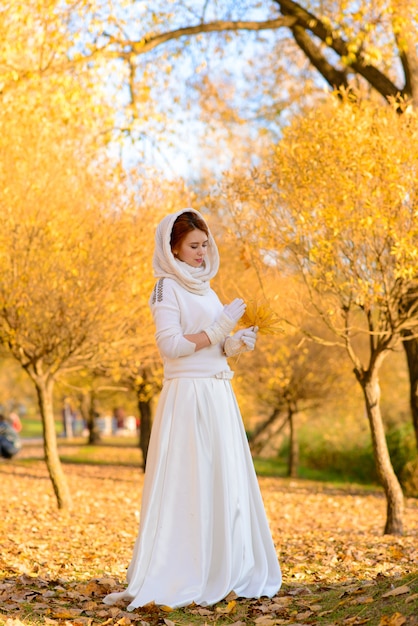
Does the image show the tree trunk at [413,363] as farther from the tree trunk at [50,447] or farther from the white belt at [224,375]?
the white belt at [224,375]

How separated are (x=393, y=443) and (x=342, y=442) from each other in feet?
9.75

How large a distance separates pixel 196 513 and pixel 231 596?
0.49 m

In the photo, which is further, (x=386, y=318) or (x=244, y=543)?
(x=386, y=318)

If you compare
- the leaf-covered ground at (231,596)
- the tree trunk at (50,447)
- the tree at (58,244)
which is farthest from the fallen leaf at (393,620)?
the tree trunk at (50,447)

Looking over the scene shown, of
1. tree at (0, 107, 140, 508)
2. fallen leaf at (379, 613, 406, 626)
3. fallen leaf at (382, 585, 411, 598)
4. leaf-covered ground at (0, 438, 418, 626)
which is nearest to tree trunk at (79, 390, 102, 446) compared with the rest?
leaf-covered ground at (0, 438, 418, 626)

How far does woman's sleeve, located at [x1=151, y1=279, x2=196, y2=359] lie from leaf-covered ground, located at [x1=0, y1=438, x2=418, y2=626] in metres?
1.39

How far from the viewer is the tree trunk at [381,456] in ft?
28.4

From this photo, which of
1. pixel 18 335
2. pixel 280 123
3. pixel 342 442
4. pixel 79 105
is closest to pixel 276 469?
pixel 342 442

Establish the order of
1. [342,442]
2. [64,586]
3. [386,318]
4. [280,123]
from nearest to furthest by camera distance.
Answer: [64,586] < [386,318] < [280,123] < [342,442]

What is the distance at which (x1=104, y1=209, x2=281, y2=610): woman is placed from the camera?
14.6 feet

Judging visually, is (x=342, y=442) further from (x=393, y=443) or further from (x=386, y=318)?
(x=386, y=318)

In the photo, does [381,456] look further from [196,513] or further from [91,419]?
[91,419]

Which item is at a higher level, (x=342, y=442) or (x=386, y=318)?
(x=386, y=318)

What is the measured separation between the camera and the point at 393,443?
17.1 m
